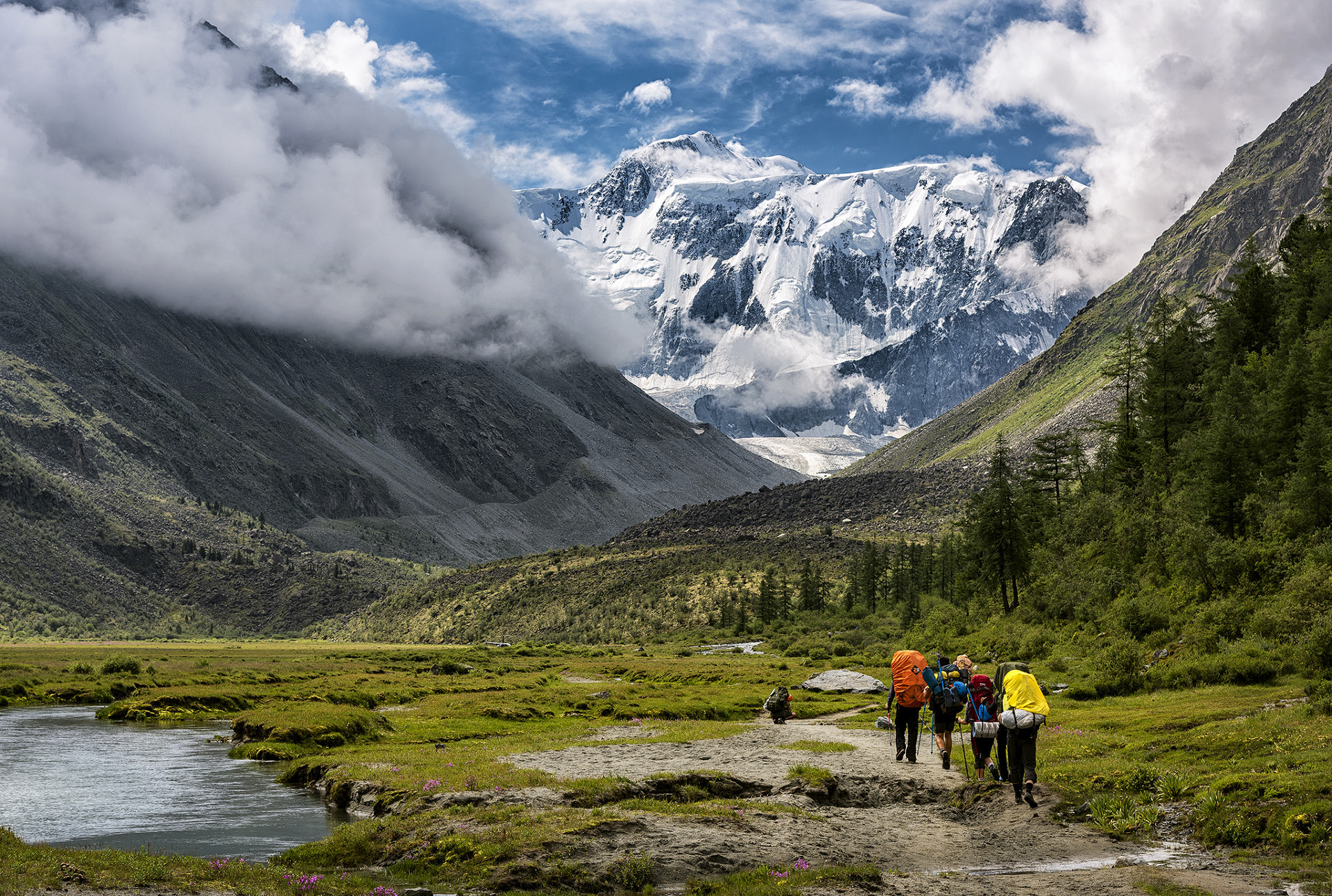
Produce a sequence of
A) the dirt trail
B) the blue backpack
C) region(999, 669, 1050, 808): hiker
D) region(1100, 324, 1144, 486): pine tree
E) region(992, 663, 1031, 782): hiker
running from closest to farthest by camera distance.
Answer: the dirt trail, region(999, 669, 1050, 808): hiker, region(992, 663, 1031, 782): hiker, the blue backpack, region(1100, 324, 1144, 486): pine tree

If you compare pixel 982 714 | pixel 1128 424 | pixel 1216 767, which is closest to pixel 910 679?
pixel 982 714

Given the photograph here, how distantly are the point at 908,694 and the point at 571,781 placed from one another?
10.9 metres

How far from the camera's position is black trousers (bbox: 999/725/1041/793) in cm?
2598

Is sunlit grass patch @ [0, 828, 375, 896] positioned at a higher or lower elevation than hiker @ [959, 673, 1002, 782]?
lower

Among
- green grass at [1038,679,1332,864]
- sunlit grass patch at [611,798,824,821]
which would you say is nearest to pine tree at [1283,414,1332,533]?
green grass at [1038,679,1332,864]

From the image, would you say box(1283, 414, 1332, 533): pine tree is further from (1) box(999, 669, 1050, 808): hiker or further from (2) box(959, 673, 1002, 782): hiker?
(1) box(999, 669, 1050, 808): hiker

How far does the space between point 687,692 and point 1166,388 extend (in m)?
45.8

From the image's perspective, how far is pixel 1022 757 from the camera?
26125mm

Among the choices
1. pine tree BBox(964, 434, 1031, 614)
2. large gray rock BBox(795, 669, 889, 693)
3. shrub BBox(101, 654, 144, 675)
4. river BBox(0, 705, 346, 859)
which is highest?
pine tree BBox(964, 434, 1031, 614)

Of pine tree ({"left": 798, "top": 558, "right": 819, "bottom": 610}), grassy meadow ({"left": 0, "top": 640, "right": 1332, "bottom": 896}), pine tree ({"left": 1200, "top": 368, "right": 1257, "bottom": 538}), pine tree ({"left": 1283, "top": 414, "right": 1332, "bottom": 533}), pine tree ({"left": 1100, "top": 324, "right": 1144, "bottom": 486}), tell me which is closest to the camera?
grassy meadow ({"left": 0, "top": 640, "right": 1332, "bottom": 896})

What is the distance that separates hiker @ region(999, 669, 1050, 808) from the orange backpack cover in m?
4.33

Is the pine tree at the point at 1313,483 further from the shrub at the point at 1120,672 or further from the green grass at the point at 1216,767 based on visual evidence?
the green grass at the point at 1216,767

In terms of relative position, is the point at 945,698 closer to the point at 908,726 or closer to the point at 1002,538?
the point at 908,726

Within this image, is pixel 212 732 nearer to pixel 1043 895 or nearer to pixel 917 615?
pixel 1043 895
